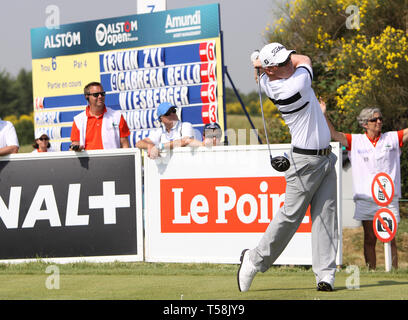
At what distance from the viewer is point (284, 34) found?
1923 centimetres

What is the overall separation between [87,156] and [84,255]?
1.25 meters

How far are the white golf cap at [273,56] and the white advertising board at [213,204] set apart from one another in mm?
2543

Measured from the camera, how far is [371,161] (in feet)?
28.5

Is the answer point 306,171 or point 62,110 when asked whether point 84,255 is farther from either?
point 62,110

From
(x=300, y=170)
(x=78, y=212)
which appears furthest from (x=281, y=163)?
(x=78, y=212)

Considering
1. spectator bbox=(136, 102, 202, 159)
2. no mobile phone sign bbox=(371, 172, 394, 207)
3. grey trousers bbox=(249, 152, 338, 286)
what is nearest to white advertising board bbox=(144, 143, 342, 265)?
spectator bbox=(136, 102, 202, 159)

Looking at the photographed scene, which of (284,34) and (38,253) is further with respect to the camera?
(284,34)

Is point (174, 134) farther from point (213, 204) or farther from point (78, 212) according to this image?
point (78, 212)

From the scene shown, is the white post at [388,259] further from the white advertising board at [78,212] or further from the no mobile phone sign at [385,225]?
the white advertising board at [78,212]

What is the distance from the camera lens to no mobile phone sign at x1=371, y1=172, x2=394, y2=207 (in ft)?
26.2

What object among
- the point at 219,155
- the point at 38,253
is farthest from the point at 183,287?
the point at 38,253

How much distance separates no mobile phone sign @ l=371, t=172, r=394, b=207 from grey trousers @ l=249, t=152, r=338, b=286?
6.50ft

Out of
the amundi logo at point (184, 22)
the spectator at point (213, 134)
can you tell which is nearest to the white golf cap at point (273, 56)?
the spectator at point (213, 134)

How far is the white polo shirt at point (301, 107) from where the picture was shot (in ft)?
19.4
